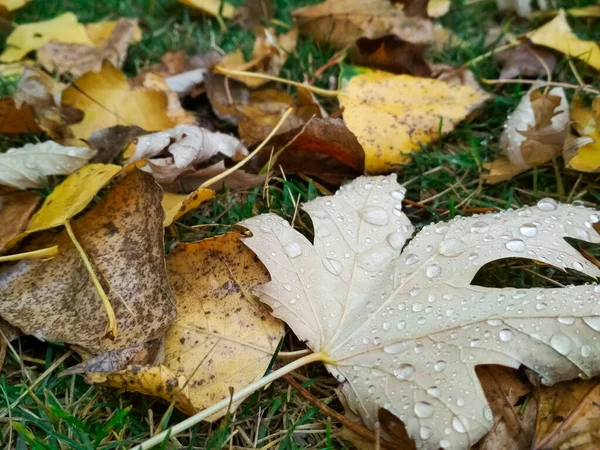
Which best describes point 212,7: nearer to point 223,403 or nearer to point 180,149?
point 180,149

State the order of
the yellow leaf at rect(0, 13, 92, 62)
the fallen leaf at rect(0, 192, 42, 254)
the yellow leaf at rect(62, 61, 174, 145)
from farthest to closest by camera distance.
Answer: the yellow leaf at rect(0, 13, 92, 62) < the yellow leaf at rect(62, 61, 174, 145) < the fallen leaf at rect(0, 192, 42, 254)

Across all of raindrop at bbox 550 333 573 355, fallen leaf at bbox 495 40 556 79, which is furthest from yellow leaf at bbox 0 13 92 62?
raindrop at bbox 550 333 573 355

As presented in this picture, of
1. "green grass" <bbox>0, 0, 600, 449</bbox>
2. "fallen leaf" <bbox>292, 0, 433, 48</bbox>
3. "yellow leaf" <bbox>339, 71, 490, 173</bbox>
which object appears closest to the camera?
"green grass" <bbox>0, 0, 600, 449</bbox>

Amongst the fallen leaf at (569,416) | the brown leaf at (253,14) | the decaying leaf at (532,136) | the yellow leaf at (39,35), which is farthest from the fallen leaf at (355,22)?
the fallen leaf at (569,416)

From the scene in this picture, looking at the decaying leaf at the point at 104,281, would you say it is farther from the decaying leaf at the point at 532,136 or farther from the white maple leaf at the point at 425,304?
the decaying leaf at the point at 532,136

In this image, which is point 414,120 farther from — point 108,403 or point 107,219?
point 108,403

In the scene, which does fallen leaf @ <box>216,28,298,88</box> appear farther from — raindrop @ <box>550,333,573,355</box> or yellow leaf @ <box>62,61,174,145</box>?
raindrop @ <box>550,333,573,355</box>
